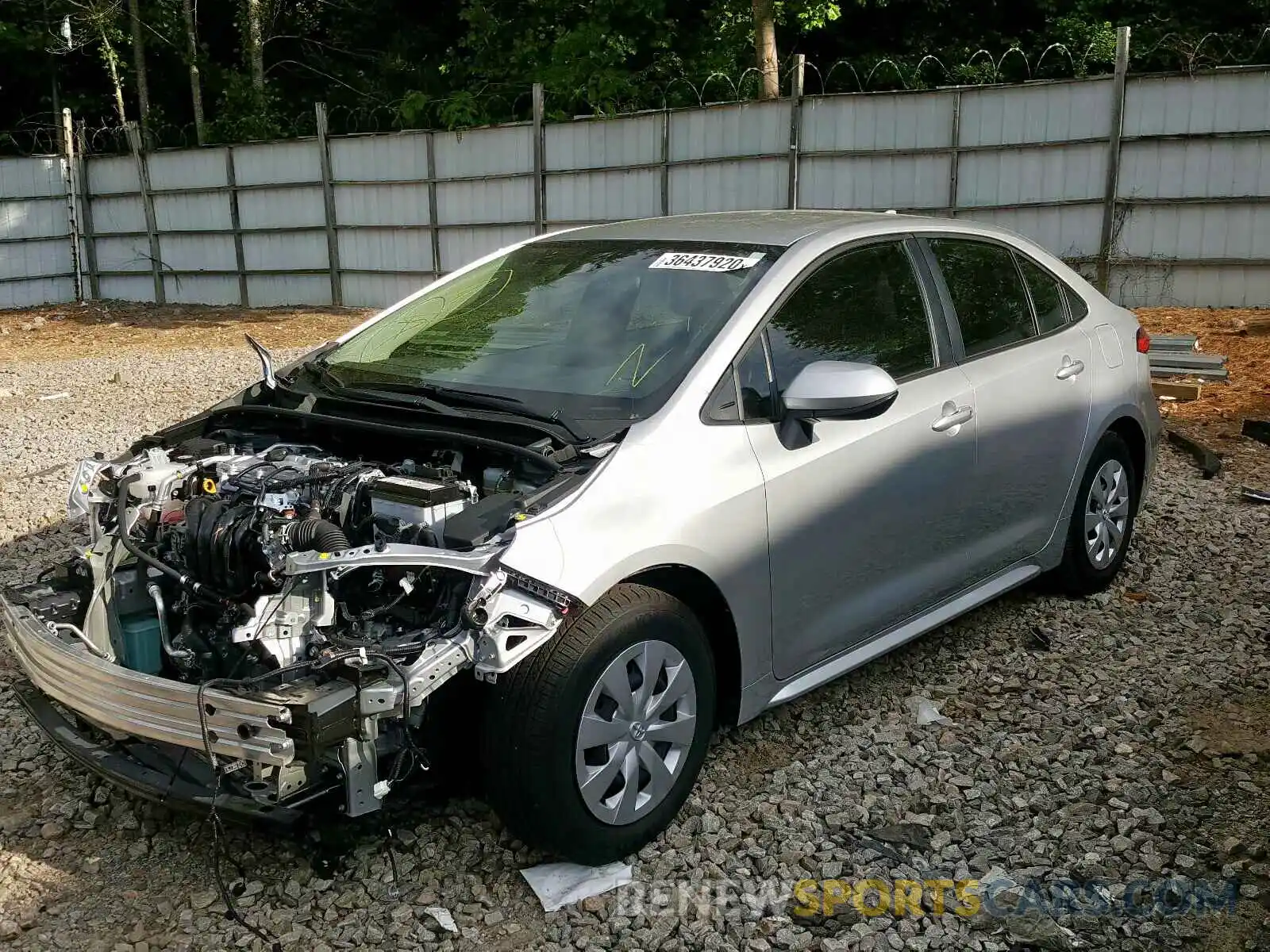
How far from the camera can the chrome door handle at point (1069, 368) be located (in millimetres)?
4727

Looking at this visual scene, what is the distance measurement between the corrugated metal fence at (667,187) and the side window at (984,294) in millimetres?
9047

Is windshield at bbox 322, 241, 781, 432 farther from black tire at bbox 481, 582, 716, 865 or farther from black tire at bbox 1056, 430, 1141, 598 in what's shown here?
black tire at bbox 1056, 430, 1141, 598

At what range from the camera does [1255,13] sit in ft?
59.1

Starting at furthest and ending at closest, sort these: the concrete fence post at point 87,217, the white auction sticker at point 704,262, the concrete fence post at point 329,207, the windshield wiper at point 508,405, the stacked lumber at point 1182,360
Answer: the concrete fence post at point 87,217 < the concrete fence post at point 329,207 < the stacked lumber at point 1182,360 < the white auction sticker at point 704,262 < the windshield wiper at point 508,405

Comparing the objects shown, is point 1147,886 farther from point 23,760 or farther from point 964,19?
point 964,19

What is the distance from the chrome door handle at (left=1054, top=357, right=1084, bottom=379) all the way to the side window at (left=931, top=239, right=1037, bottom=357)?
17cm

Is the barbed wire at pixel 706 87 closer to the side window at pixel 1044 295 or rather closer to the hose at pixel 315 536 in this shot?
the side window at pixel 1044 295

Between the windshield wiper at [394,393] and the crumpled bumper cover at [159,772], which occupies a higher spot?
the windshield wiper at [394,393]

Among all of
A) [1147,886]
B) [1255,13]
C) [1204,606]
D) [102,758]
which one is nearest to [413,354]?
[102,758]

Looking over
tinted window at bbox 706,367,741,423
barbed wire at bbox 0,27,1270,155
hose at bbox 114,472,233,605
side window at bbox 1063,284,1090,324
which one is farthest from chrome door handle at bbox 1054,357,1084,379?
barbed wire at bbox 0,27,1270,155

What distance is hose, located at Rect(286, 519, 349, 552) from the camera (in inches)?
120

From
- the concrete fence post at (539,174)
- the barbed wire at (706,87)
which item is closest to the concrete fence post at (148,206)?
the barbed wire at (706,87)

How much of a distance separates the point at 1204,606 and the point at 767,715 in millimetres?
2245

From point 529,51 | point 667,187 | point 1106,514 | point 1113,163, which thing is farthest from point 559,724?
point 529,51
